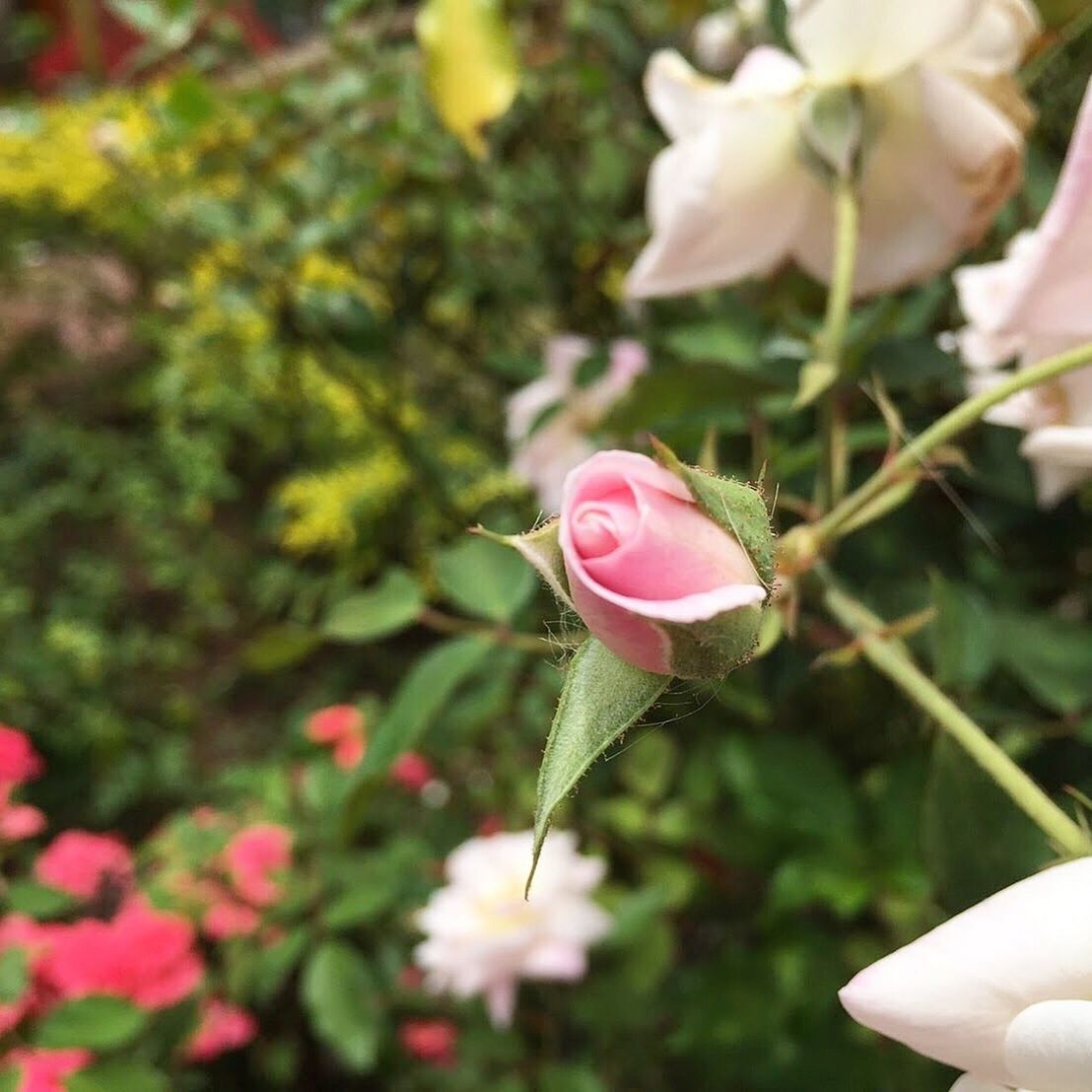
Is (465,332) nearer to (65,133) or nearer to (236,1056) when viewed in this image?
(236,1056)

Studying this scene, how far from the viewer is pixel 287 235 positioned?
720mm

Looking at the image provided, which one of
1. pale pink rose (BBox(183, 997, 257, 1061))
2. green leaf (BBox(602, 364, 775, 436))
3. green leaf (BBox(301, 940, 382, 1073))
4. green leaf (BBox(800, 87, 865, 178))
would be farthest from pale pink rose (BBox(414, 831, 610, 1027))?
green leaf (BBox(800, 87, 865, 178))

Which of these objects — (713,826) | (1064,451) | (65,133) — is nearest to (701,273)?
(1064,451)

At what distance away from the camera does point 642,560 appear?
0.53ft

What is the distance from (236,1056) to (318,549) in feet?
3.33

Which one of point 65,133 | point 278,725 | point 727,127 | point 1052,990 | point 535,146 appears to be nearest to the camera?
point 1052,990

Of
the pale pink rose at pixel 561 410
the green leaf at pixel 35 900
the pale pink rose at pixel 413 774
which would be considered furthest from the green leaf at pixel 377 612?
the pale pink rose at pixel 413 774

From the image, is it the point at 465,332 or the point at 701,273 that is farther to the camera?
the point at 465,332

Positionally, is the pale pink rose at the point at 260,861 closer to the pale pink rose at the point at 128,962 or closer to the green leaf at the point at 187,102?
the pale pink rose at the point at 128,962

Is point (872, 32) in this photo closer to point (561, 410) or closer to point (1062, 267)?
point (1062, 267)

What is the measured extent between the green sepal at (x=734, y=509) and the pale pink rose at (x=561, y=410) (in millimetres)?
360

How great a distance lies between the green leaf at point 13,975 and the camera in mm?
389

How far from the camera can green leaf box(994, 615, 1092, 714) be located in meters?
0.38

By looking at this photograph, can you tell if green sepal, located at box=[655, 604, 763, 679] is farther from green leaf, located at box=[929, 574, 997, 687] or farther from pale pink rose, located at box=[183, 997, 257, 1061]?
pale pink rose, located at box=[183, 997, 257, 1061]
